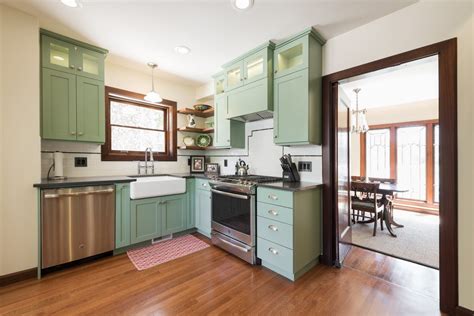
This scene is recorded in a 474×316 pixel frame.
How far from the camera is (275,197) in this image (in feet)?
6.64

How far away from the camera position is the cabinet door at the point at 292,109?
83.6 inches

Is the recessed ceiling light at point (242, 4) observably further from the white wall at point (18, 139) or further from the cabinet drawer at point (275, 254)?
the cabinet drawer at point (275, 254)

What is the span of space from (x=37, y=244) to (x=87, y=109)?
152 cm

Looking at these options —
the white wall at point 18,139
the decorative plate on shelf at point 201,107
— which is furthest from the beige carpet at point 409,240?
the white wall at point 18,139

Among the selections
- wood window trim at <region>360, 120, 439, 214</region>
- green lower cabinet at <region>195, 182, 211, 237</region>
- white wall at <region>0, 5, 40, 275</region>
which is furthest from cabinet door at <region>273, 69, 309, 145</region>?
wood window trim at <region>360, 120, 439, 214</region>

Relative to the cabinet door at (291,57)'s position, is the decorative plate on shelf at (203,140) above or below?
below

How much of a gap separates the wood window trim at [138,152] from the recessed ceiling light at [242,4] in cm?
212

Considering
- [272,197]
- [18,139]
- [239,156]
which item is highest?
[18,139]

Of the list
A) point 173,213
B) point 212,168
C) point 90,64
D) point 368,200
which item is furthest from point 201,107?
point 368,200

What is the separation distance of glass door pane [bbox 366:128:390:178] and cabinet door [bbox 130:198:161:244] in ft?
17.8

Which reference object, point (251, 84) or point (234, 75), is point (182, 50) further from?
point (251, 84)

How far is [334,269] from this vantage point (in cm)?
216

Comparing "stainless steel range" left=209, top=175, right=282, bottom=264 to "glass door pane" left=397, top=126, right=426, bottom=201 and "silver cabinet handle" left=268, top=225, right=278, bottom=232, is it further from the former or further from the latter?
"glass door pane" left=397, top=126, right=426, bottom=201

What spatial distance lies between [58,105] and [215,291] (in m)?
2.57
